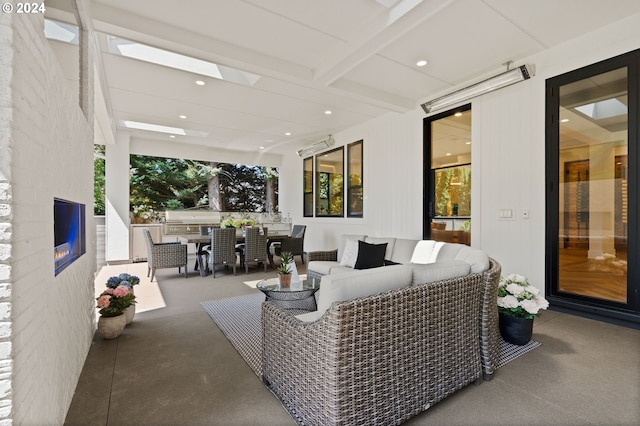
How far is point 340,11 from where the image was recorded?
2766mm

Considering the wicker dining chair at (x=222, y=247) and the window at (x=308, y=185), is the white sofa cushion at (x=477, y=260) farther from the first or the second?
the window at (x=308, y=185)

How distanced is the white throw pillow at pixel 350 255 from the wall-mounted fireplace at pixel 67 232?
298cm

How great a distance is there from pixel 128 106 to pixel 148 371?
4.41m

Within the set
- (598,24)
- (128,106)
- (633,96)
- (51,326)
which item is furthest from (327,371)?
(128,106)

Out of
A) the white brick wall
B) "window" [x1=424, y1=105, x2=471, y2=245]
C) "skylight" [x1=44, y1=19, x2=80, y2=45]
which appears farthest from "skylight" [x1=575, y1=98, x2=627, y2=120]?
"skylight" [x1=44, y1=19, x2=80, y2=45]

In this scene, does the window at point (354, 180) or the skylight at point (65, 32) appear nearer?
the skylight at point (65, 32)

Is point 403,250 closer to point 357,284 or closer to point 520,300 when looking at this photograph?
point 520,300

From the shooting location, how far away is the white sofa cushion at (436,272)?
5.98 ft

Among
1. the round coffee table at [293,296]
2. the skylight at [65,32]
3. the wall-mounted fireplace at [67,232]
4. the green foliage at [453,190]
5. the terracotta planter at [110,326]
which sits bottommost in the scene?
the terracotta planter at [110,326]

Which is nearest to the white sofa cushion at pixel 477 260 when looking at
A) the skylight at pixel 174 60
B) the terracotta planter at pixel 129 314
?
the terracotta planter at pixel 129 314

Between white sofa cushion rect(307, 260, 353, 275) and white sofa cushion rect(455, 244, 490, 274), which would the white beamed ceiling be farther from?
white sofa cushion rect(307, 260, 353, 275)

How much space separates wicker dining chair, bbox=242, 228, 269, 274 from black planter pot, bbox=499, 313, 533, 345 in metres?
4.12

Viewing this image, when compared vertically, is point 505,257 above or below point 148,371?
above

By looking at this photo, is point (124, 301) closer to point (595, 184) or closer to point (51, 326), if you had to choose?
point (51, 326)
